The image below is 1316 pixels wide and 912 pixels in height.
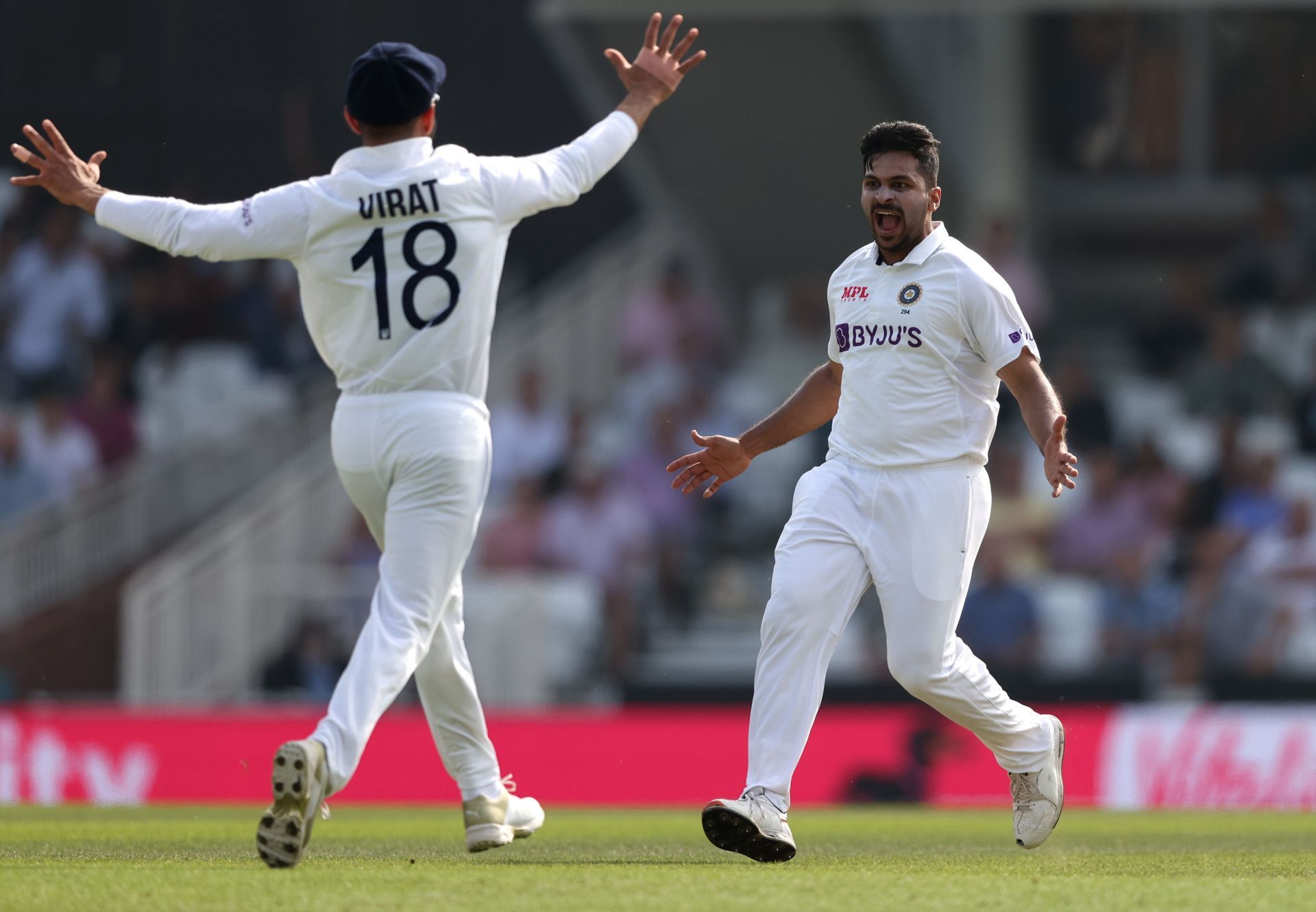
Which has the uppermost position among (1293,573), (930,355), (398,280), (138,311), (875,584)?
(138,311)

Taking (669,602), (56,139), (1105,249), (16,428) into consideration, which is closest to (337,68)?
(16,428)

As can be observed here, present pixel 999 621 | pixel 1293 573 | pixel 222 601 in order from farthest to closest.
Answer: pixel 222 601, pixel 1293 573, pixel 999 621

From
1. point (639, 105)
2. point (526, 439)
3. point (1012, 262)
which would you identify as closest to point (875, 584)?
point (639, 105)

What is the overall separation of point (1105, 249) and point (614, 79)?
16.3ft

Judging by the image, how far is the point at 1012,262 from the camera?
46.6 feet

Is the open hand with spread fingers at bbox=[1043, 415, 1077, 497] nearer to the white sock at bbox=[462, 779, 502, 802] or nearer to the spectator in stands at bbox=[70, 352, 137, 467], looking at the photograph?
the white sock at bbox=[462, 779, 502, 802]

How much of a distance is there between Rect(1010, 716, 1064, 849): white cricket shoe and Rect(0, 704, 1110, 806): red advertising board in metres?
4.73

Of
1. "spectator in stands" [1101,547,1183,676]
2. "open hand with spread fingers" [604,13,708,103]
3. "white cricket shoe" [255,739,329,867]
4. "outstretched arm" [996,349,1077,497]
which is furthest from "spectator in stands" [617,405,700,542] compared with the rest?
"white cricket shoe" [255,739,329,867]

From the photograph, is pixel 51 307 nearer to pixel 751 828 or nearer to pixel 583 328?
pixel 583 328

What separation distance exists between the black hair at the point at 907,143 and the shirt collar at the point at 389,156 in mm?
1247

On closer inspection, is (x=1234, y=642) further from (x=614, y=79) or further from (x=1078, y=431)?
(x=614, y=79)

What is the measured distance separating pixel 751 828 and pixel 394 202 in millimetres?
1884

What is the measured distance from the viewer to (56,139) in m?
5.38

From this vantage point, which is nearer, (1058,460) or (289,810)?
(289,810)
